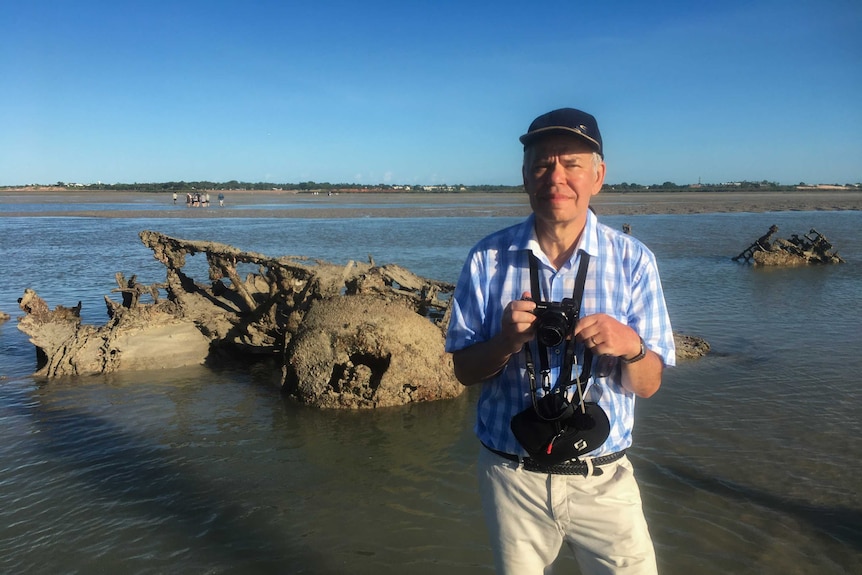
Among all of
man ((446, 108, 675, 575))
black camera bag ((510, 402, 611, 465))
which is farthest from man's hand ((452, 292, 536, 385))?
black camera bag ((510, 402, 611, 465))

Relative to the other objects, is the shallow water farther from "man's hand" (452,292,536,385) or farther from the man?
"man's hand" (452,292,536,385)

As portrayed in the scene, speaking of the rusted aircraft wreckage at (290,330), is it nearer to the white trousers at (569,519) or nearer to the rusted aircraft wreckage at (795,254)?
the white trousers at (569,519)

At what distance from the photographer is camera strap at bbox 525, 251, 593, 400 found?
2238mm

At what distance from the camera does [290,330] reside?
8.30 m

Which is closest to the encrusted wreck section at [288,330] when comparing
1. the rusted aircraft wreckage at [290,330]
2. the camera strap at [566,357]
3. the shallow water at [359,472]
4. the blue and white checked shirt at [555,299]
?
the rusted aircraft wreckage at [290,330]

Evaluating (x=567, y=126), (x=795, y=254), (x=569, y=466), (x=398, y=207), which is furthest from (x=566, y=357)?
(x=398, y=207)

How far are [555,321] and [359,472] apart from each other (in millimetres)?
4372

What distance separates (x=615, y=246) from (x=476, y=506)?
140 inches

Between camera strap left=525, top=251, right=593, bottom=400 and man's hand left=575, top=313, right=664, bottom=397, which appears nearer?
man's hand left=575, top=313, right=664, bottom=397

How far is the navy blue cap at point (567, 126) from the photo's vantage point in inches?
89.3

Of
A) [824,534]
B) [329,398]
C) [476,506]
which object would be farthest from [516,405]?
[329,398]

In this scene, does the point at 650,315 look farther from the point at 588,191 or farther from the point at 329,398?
the point at 329,398

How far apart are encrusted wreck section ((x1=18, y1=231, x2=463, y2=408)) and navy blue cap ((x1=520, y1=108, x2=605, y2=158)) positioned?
5.13 metres

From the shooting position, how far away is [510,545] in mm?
2488
